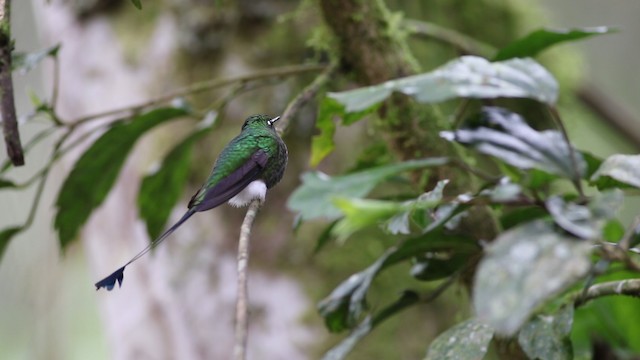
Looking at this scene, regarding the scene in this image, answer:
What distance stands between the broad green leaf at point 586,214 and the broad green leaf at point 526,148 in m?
0.04

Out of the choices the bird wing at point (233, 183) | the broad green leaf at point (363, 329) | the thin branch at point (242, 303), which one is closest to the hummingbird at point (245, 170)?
the bird wing at point (233, 183)

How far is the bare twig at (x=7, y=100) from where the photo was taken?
1146 millimetres

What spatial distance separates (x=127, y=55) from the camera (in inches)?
86.7

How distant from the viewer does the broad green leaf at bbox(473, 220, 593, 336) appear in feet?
1.81

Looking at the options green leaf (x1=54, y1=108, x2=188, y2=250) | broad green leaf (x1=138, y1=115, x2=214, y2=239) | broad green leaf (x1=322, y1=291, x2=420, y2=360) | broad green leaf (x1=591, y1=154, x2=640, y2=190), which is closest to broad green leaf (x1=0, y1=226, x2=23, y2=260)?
green leaf (x1=54, y1=108, x2=188, y2=250)

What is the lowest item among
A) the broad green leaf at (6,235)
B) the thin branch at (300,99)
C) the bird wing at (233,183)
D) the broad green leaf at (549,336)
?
the broad green leaf at (6,235)

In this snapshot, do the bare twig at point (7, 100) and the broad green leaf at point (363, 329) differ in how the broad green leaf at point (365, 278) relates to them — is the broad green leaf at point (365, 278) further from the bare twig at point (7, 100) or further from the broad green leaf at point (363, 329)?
the bare twig at point (7, 100)

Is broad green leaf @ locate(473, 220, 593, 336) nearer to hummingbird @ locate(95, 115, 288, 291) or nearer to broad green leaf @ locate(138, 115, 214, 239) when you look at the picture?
hummingbird @ locate(95, 115, 288, 291)

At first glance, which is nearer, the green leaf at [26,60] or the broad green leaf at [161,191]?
the green leaf at [26,60]

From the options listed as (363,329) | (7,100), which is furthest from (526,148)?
(7,100)

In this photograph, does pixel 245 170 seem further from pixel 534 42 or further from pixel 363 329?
pixel 534 42

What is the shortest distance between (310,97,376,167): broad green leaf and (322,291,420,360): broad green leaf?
27cm

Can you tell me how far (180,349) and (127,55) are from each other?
83cm

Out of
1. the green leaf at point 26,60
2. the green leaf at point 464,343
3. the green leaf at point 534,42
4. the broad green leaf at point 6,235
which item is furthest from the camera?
the broad green leaf at point 6,235
